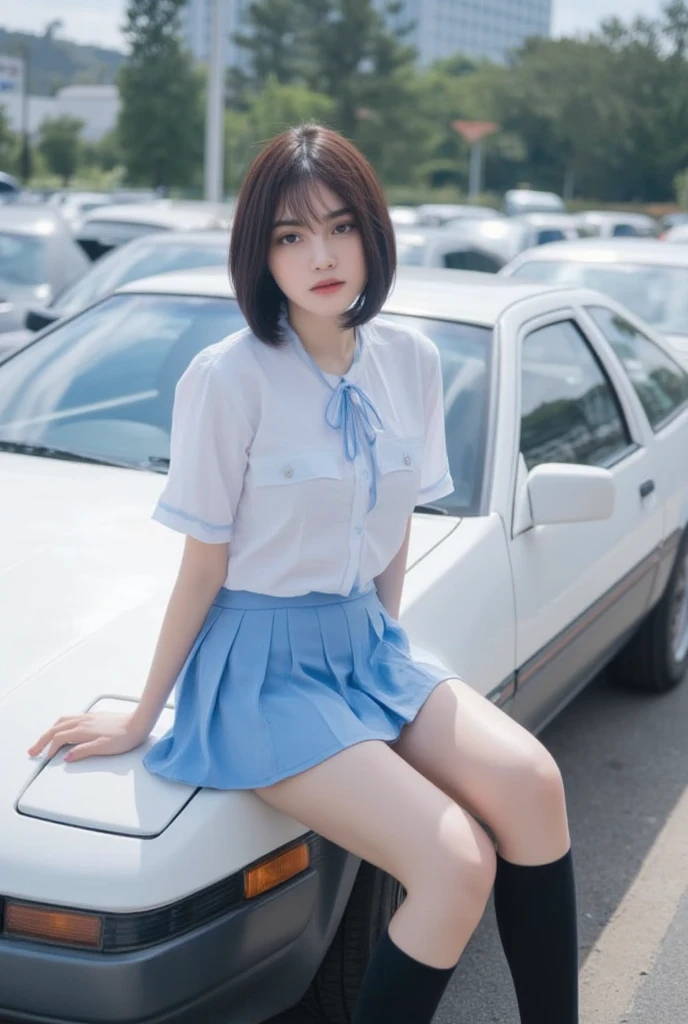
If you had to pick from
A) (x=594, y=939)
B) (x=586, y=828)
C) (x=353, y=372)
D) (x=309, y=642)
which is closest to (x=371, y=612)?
(x=309, y=642)

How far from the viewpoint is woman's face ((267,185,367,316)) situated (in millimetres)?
2250

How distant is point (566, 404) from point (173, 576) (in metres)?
1.52

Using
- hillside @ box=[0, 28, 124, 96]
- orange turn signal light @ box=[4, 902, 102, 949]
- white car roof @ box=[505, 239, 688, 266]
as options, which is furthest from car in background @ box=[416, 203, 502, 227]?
hillside @ box=[0, 28, 124, 96]

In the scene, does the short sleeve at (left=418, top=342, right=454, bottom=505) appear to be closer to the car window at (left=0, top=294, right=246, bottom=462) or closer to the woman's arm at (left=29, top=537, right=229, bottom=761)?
the woman's arm at (left=29, top=537, right=229, bottom=761)

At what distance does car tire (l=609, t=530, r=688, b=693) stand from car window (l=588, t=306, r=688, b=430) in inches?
18.9

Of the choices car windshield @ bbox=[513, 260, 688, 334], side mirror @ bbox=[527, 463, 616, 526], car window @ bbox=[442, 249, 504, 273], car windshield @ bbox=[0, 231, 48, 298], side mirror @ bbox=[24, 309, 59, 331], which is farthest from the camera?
car window @ bbox=[442, 249, 504, 273]

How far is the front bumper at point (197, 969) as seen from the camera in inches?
78.7

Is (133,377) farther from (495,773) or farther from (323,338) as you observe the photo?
(495,773)

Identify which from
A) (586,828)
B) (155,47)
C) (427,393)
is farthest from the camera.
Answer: (155,47)

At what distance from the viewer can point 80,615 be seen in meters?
2.58

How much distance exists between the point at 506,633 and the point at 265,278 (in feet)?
3.58

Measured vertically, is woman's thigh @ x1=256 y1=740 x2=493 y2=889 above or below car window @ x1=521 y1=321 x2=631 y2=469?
below

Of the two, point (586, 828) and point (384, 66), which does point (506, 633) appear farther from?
point (384, 66)

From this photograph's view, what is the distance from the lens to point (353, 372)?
237 cm
